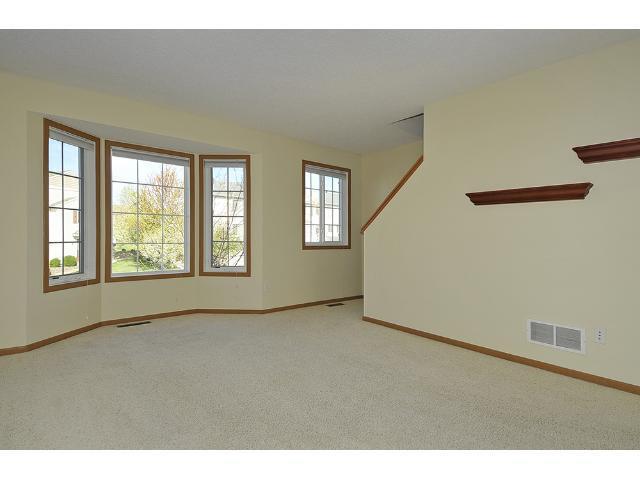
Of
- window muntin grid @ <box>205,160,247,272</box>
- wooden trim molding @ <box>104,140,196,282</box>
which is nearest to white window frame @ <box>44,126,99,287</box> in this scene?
wooden trim molding @ <box>104,140,196,282</box>

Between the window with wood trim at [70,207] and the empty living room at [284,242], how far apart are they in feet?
0.08

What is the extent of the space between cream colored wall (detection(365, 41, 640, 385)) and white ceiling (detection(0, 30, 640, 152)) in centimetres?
29

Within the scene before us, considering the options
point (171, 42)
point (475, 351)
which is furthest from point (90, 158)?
point (475, 351)

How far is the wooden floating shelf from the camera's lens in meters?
2.82

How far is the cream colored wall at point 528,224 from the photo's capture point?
2672mm

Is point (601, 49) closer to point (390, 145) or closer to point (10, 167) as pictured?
point (390, 145)

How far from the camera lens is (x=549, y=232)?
9.93 feet

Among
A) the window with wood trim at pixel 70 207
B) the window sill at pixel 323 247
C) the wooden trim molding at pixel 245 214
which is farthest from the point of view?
the window sill at pixel 323 247

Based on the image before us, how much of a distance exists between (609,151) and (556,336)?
56.9 inches

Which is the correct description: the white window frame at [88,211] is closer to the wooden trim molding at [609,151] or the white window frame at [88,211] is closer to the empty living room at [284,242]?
the empty living room at [284,242]

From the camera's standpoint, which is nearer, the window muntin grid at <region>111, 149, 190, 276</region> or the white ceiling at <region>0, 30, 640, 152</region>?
the white ceiling at <region>0, 30, 640, 152</region>

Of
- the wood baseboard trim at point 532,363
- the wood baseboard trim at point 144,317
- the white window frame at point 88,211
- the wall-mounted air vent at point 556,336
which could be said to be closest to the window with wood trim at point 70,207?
the white window frame at point 88,211

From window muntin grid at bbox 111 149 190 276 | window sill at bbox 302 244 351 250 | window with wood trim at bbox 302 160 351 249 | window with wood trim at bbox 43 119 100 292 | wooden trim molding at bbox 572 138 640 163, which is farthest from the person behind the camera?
window with wood trim at bbox 302 160 351 249

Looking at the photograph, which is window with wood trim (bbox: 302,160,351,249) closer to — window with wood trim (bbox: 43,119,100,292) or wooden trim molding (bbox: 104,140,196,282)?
wooden trim molding (bbox: 104,140,196,282)
